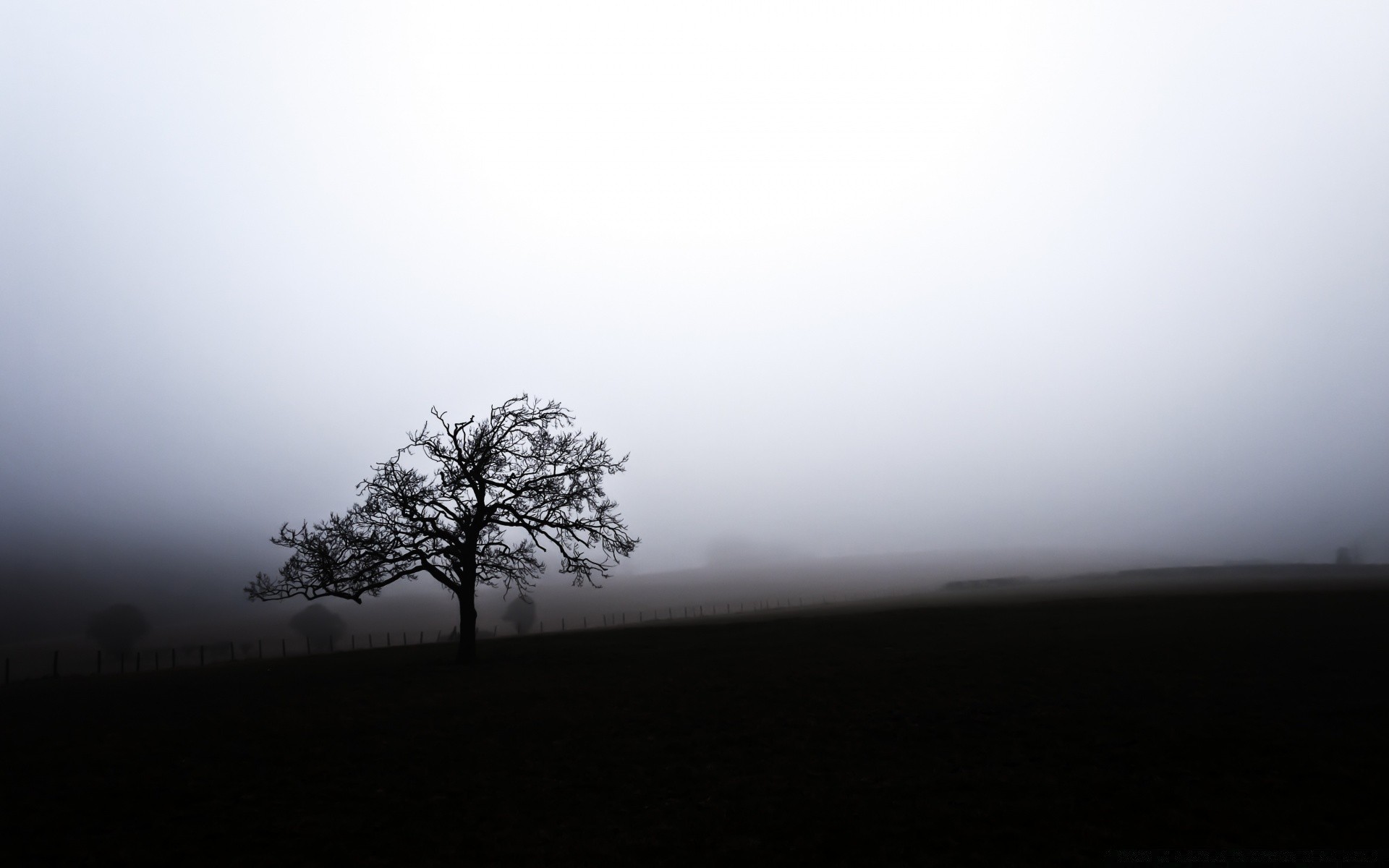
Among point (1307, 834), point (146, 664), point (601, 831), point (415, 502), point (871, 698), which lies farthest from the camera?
point (146, 664)

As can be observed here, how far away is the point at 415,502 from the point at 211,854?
72.2 ft

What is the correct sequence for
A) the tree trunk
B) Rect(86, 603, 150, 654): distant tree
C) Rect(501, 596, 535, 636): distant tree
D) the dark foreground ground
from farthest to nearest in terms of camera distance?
1. Rect(501, 596, 535, 636): distant tree
2. Rect(86, 603, 150, 654): distant tree
3. the tree trunk
4. the dark foreground ground

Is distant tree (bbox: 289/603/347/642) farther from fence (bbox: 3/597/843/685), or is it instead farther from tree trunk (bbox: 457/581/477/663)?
tree trunk (bbox: 457/581/477/663)

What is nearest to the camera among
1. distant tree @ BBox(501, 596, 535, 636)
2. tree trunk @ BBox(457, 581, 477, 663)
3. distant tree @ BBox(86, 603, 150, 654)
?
tree trunk @ BBox(457, 581, 477, 663)

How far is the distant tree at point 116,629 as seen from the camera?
115 metres

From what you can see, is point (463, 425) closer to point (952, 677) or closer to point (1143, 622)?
point (952, 677)

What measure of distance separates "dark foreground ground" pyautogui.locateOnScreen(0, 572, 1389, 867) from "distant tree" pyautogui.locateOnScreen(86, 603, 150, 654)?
351 ft

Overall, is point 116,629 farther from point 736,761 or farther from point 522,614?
point 736,761

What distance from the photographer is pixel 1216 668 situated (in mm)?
26391

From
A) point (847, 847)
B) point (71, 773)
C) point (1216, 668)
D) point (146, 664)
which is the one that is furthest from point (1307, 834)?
point (146, 664)

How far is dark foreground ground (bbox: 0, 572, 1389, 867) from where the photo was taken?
12.3m

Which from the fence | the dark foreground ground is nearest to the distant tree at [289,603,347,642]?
the fence

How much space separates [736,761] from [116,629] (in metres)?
141

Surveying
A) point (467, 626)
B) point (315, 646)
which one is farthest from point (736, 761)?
point (315, 646)
